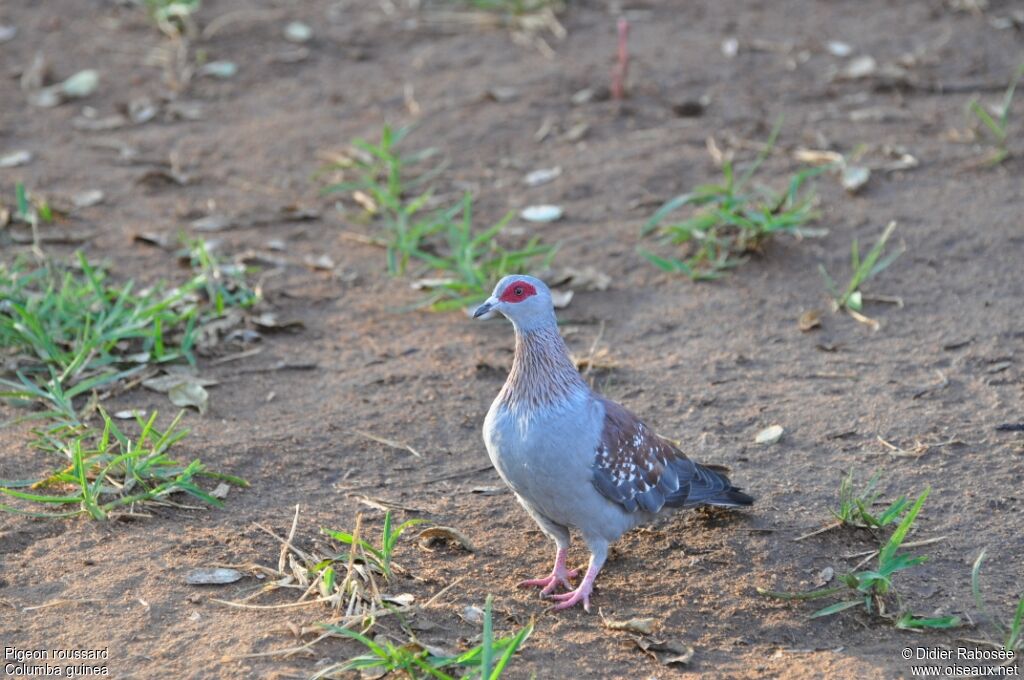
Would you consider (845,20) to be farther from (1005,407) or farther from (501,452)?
(501,452)

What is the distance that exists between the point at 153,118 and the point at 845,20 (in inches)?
186

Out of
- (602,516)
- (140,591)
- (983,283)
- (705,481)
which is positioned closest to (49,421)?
(140,591)

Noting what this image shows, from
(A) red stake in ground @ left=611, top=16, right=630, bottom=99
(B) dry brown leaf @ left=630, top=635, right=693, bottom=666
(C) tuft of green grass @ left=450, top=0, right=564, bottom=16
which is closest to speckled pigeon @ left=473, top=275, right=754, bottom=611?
(B) dry brown leaf @ left=630, top=635, right=693, bottom=666

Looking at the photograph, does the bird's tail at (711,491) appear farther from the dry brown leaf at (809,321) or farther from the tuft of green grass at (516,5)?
the tuft of green grass at (516,5)

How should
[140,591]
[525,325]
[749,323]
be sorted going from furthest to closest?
[749,323], [525,325], [140,591]

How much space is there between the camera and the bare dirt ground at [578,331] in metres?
3.57

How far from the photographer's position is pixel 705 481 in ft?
13.0

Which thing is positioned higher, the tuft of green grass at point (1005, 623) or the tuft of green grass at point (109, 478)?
the tuft of green grass at point (1005, 623)

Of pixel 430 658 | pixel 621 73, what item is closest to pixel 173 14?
pixel 621 73

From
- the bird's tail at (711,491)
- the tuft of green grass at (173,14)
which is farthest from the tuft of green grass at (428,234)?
the tuft of green grass at (173,14)

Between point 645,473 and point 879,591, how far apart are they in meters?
0.79

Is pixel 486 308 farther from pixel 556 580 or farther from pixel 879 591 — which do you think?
pixel 879 591

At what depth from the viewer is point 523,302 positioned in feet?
12.8

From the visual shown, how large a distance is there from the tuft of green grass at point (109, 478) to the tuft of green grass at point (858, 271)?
282 centimetres
